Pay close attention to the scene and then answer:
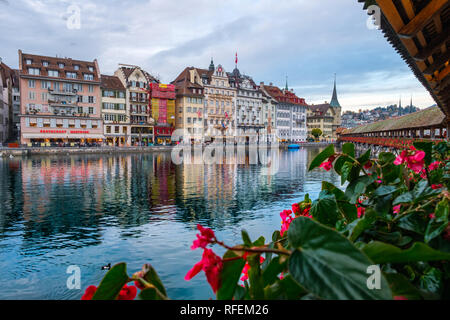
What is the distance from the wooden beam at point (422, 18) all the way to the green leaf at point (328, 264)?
14.3ft

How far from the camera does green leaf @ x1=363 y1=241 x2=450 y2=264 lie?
2.61 feet

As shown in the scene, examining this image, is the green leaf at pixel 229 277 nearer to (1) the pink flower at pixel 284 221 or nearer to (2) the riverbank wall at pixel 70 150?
(1) the pink flower at pixel 284 221

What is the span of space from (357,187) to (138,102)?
7381cm

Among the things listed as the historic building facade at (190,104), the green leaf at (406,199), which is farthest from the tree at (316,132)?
the green leaf at (406,199)

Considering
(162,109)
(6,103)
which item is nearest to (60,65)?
(6,103)

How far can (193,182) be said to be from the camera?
27078 mm

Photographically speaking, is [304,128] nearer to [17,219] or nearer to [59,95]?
[59,95]

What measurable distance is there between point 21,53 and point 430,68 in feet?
221

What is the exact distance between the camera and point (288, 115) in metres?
110

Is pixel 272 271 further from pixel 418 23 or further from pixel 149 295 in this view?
pixel 418 23

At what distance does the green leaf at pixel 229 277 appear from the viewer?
938 mm

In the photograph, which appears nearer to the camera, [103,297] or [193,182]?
[103,297]

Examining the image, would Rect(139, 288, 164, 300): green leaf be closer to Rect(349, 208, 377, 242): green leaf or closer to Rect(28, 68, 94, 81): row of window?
Rect(349, 208, 377, 242): green leaf

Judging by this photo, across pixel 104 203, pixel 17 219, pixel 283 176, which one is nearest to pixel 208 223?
pixel 104 203
